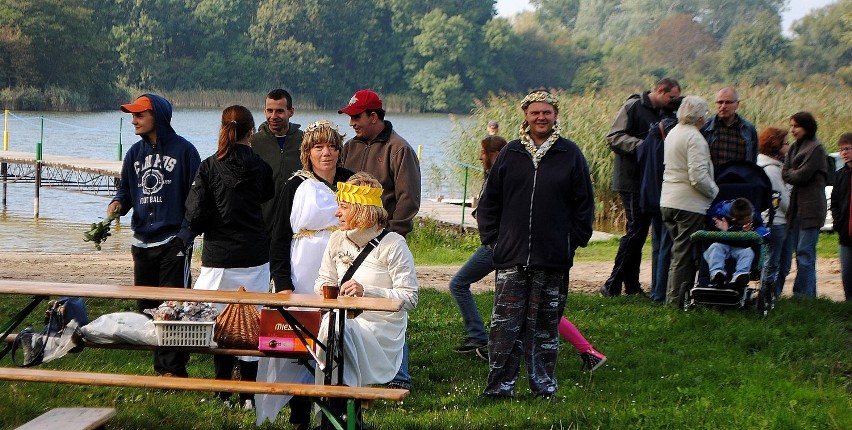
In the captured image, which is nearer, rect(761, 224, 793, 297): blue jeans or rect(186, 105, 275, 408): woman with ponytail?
rect(186, 105, 275, 408): woman with ponytail

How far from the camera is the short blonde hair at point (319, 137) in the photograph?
6949 millimetres

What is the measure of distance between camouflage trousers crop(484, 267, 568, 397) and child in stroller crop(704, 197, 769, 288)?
288 cm

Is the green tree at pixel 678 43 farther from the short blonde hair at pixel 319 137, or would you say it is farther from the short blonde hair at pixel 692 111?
the short blonde hair at pixel 319 137

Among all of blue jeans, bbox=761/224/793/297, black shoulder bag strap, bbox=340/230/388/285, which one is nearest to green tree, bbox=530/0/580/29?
blue jeans, bbox=761/224/793/297

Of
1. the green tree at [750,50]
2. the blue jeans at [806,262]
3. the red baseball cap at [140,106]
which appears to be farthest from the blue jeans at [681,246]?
the green tree at [750,50]

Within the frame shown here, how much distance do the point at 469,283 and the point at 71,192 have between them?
30386 millimetres

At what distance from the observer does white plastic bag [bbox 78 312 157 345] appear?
6188 millimetres

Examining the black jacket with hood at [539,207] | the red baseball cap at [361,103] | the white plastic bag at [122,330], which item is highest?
the red baseball cap at [361,103]

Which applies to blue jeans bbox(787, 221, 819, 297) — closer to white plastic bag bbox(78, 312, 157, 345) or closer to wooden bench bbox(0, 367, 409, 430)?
wooden bench bbox(0, 367, 409, 430)

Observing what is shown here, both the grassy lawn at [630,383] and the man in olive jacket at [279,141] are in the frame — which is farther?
the man in olive jacket at [279,141]

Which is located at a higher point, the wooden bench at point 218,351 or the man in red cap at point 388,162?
the man in red cap at point 388,162

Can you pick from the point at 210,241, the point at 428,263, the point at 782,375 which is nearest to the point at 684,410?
the point at 782,375

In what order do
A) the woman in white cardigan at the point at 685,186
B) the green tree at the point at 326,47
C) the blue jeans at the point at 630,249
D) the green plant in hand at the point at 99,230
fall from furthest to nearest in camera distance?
the green tree at the point at 326,47 < the blue jeans at the point at 630,249 < the woman in white cardigan at the point at 685,186 < the green plant in hand at the point at 99,230

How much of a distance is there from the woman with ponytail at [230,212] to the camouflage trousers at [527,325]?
1.52 meters
